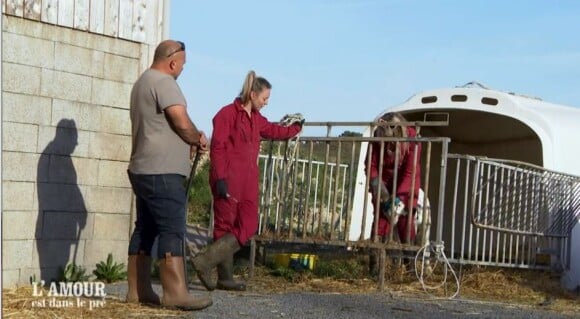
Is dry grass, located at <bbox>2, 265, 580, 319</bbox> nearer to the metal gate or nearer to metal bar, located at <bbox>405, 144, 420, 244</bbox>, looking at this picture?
the metal gate

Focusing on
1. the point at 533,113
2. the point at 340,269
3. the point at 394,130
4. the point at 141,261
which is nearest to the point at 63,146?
the point at 141,261

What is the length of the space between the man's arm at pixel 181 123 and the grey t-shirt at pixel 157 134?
0.03 m

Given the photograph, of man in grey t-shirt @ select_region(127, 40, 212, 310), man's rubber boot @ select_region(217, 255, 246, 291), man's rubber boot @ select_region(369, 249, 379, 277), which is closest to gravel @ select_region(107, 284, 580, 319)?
man's rubber boot @ select_region(217, 255, 246, 291)

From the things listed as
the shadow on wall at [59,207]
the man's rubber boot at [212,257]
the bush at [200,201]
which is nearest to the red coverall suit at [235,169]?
the man's rubber boot at [212,257]

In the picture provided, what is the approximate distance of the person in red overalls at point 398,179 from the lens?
10.2 metres

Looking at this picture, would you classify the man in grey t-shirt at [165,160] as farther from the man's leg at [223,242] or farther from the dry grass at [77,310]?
the man's leg at [223,242]

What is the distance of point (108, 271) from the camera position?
9.45m

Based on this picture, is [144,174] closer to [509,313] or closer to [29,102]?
[29,102]

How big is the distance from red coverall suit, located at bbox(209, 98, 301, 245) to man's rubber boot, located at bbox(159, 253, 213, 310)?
2.00m

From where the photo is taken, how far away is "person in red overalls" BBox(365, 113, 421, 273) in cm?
1016

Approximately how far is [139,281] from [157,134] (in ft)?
3.53

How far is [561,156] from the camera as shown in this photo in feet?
40.6

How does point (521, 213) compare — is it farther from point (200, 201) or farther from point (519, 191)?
point (200, 201)

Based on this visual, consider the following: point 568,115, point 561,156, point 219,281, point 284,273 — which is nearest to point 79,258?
point 219,281
